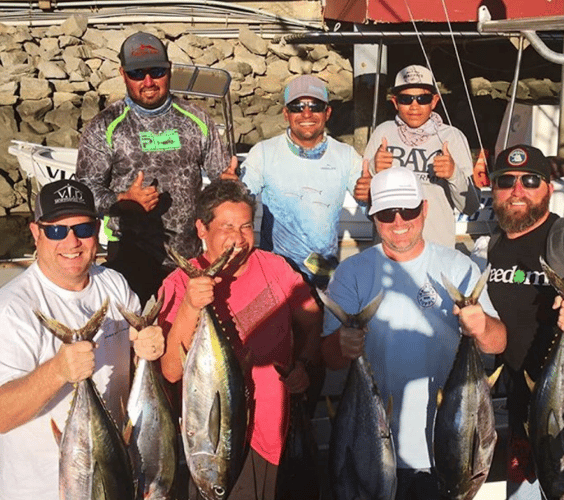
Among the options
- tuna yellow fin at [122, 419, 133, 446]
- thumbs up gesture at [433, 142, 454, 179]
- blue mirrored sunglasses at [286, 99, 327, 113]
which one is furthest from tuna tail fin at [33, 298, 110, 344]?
thumbs up gesture at [433, 142, 454, 179]

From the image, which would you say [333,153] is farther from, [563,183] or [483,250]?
[563,183]

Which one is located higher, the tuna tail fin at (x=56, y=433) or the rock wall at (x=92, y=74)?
the rock wall at (x=92, y=74)

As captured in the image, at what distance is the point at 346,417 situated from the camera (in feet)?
9.52

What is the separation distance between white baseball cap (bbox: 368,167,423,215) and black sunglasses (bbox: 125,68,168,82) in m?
1.39

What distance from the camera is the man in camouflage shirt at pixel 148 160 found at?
3904mm

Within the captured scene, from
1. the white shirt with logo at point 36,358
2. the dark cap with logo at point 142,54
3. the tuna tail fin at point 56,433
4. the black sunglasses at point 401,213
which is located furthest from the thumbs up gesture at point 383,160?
the tuna tail fin at point 56,433

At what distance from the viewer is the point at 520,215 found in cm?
337

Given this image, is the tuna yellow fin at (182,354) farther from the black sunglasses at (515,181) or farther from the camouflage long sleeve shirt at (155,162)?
the black sunglasses at (515,181)

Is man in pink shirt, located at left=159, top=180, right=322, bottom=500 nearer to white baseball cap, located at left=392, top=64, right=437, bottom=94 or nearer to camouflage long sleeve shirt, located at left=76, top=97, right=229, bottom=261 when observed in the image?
camouflage long sleeve shirt, located at left=76, top=97, right=229, bottom=261

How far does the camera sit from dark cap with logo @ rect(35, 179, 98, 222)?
8.93 ft

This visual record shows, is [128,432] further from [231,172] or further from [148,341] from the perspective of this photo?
[231,172]

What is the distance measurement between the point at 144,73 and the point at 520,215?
1916 mm

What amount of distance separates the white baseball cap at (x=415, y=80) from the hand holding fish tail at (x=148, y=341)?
2248mm

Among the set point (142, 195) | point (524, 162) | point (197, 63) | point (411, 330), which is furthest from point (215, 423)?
point (197, 63)
